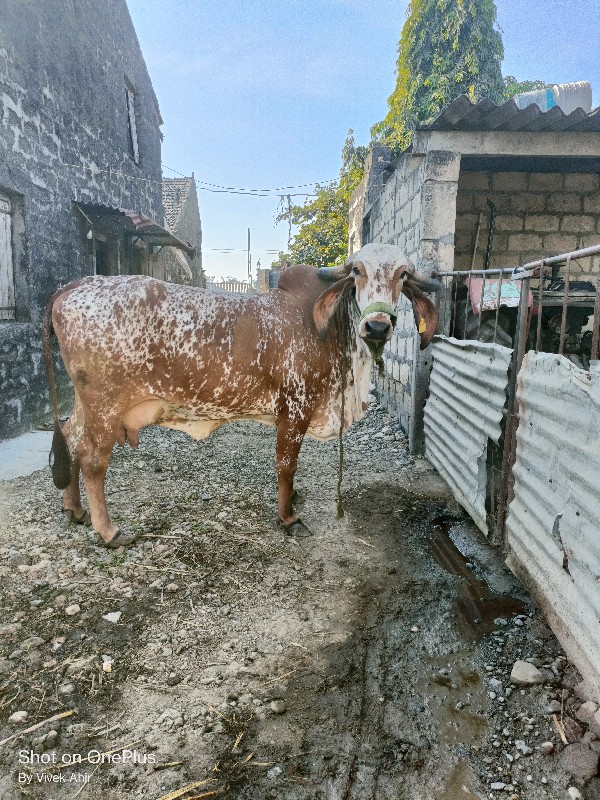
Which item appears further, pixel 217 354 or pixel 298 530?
pixel 298 530

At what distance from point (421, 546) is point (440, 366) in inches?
63.8

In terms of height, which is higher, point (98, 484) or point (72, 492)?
point (98, 484)

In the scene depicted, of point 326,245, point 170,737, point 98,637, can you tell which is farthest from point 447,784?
point 326,245

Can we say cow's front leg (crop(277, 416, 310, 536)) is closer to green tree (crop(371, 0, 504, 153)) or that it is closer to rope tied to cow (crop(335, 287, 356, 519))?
rope tied to cow (crop(335, 287, 356, 519))

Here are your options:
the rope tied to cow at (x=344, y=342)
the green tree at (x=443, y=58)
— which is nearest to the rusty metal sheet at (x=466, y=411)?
the rope tied to cow at (x=344, y=342)

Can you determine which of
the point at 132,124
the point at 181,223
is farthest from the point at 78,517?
the point at 181,223

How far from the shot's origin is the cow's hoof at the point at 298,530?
3.52 m

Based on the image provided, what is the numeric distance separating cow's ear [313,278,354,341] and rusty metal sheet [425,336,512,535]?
956mm

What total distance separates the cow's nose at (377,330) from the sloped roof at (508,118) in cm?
280

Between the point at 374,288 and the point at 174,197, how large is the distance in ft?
63.4

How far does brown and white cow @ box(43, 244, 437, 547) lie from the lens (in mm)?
Result: 3123

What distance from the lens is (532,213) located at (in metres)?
6.26

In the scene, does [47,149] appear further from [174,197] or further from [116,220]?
[174,197]

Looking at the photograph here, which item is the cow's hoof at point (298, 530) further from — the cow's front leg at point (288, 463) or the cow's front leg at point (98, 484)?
the cow's front leg at point (98, 484)
